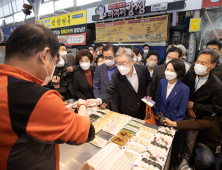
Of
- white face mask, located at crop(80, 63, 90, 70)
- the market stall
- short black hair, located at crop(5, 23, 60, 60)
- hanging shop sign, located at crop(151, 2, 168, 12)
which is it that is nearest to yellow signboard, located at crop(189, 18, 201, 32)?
hanging shop sign, located at crop(151, 2, 168, 12)

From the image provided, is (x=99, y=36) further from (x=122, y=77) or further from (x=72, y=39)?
(x=122, y=77)

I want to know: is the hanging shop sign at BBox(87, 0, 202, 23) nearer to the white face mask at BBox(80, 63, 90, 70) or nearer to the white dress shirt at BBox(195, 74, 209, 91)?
the white dress shirt at BBox(195, 74, 209, 91)

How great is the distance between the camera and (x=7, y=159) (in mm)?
670

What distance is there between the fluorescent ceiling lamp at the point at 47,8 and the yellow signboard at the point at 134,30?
209 inches

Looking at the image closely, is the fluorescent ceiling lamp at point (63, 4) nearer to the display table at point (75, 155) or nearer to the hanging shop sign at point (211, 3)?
the hanging shop sign at point (211, 3)

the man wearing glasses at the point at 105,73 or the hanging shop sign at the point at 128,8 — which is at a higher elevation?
the hanging shop sign at the point at 128,8

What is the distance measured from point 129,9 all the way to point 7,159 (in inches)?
270

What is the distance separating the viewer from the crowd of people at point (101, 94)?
2.14 feet

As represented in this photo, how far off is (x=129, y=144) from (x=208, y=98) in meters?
1.56

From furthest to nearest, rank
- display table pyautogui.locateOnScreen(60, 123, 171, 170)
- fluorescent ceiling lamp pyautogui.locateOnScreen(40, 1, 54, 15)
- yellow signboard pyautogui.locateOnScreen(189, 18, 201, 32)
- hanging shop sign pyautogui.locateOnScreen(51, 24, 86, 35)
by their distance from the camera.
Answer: fluorescent ceiling lamp pyautogui.locateOnScreen(40, 1, 54, 15) → hanging shop sign pyautogui.locateOnScreen(51, 24, 86, 35) → yellow signboard pyautogui.locateOnScreen(189, 18, 201, 32) → display table pyautogui.locateOnScreen(60, 123, 171, 170)

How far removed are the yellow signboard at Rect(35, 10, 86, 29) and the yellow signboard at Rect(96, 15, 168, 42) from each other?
1.43 meters

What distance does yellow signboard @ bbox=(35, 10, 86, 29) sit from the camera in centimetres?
816

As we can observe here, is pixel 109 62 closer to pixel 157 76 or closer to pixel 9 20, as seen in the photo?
pixel 157 76

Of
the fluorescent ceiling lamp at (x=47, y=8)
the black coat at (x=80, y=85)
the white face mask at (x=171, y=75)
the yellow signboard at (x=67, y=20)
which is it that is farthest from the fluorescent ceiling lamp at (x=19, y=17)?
the white face mask at (x=171, y=75)
